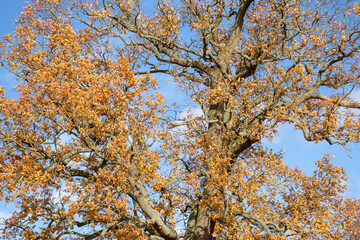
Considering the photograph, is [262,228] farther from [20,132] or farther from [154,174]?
[20,132]

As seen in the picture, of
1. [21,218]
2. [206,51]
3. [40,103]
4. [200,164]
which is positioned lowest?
[21,218]

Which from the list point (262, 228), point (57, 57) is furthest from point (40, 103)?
point (262, 228)

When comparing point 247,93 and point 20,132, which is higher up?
point 247,93

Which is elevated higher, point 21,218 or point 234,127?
point 234,127

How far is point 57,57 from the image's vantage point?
675 inches

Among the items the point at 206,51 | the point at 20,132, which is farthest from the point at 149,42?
the point at 20,132

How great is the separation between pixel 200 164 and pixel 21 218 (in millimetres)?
7468

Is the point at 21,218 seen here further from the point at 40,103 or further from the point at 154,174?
the point at 154,174

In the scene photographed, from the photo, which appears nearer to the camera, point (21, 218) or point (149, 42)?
point (21, 218)

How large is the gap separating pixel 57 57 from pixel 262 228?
1166 cm

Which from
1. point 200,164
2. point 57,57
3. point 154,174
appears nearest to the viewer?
point 154,174

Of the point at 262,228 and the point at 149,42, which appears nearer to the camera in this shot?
the point at 262,228

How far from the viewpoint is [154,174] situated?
13703 mm

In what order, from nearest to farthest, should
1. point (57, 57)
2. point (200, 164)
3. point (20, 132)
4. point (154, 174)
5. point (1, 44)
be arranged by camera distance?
point (154, 174)
point (20, 132)
point (200, 164)
point (57, 57)
point (1, 44)
